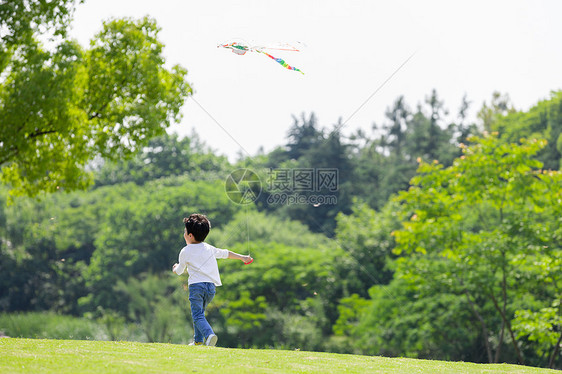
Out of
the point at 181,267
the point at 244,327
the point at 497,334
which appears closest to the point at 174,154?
the point at 244,327

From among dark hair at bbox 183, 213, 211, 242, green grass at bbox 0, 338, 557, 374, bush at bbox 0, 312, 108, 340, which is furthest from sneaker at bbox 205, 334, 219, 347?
bush at bbox 0, 312, 108, 340

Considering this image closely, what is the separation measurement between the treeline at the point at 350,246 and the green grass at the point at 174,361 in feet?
21.1

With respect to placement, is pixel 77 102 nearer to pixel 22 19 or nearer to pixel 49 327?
pixel 22 19

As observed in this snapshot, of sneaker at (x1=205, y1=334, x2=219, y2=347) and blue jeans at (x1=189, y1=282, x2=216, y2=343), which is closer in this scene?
sneaker at (x1=205, y1=334, x2=219, y2=347)

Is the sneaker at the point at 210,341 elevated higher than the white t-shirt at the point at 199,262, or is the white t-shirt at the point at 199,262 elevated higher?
the white t-shirt at the point at 199,262

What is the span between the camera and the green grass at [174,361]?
4453 mm

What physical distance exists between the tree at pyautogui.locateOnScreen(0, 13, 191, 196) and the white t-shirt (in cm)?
331

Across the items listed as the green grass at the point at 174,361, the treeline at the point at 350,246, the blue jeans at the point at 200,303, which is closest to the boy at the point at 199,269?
the blue jeans at the point at 200,303

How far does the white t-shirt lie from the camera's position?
6.22 m

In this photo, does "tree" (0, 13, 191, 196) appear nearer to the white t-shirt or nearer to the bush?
the white t-shirt

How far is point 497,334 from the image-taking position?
56.1 ft

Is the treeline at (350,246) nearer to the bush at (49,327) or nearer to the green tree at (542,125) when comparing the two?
the green tree at (542,125)

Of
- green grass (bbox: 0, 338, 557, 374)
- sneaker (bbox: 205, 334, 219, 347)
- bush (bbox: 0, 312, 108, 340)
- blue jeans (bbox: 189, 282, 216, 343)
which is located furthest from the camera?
bush (bbox: 0, 312, 108, 340)

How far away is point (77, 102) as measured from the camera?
29.9 ft
